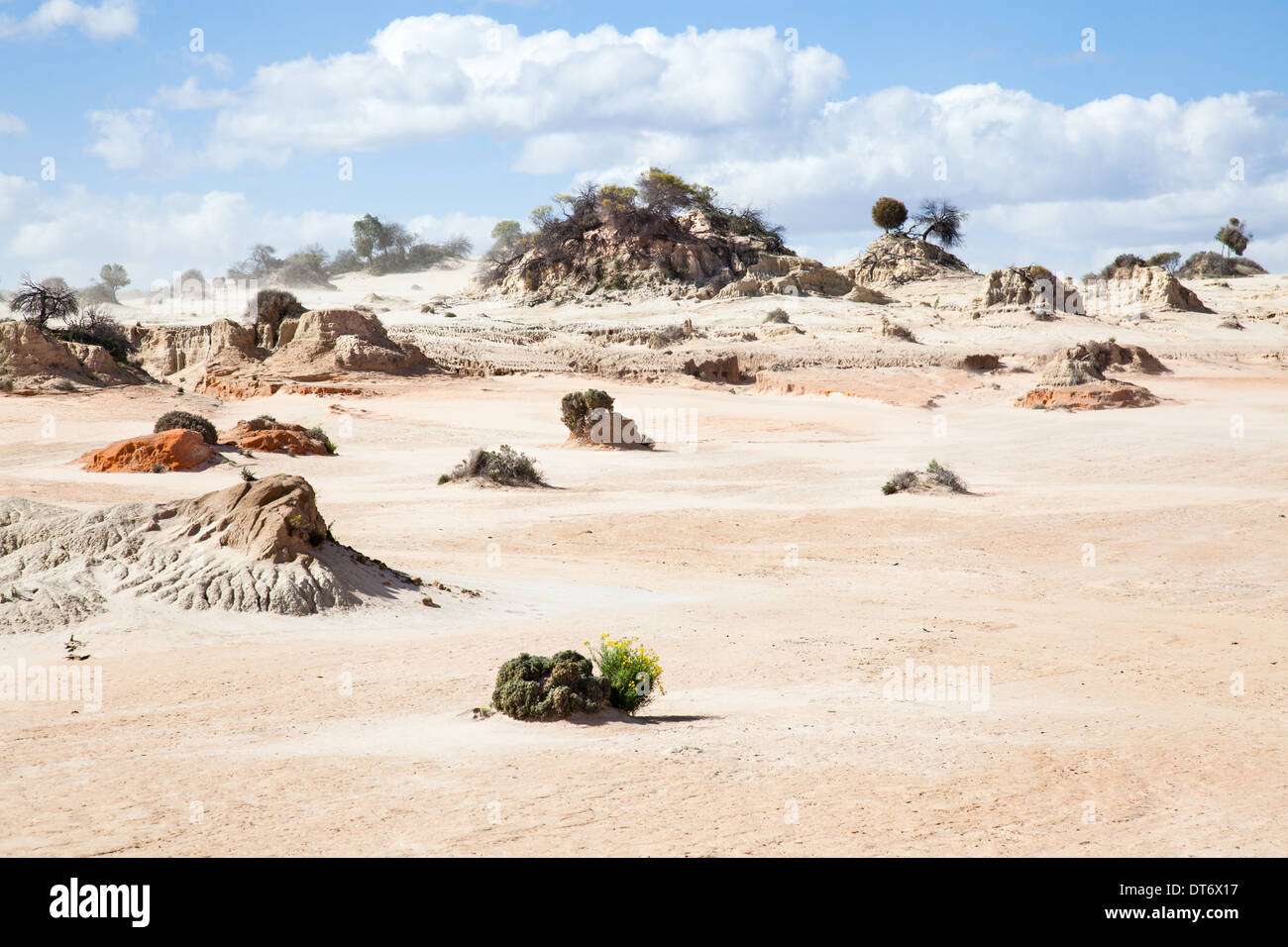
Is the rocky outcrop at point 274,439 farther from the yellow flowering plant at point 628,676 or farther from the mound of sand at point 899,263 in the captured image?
the mound of sand at point 899,263

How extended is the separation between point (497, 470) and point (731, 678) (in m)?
11.9

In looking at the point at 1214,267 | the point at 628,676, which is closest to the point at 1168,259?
the point at 1214,267

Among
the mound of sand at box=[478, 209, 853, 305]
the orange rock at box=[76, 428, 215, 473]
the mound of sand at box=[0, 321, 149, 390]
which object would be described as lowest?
the orange rock at box=[76, 428, 215, 473]

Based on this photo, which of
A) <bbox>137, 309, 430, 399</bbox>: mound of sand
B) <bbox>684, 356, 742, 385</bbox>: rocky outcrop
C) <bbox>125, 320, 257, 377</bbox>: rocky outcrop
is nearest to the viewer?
<bbox>137, 309, 430, 399</bbox>: mound of sand

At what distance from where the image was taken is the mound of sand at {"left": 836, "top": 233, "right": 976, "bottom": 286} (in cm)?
Result: 5838

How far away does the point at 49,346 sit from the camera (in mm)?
30547

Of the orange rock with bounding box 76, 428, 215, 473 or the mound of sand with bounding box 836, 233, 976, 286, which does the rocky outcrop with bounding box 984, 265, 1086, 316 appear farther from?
the orange rock with bounding box 76, 428, 215, 473

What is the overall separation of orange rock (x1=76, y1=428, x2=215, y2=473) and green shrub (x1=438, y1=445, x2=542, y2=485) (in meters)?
4.53

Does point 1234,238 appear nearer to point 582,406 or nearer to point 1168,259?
point 1168,259

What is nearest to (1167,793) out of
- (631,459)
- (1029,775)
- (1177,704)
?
(1029,775)

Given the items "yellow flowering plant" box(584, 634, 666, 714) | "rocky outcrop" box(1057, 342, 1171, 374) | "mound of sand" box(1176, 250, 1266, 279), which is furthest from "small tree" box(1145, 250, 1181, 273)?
"yellow flowering plant" box(584, 634, 666, 714)

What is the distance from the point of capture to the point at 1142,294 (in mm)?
50969

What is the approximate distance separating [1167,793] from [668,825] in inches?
102
